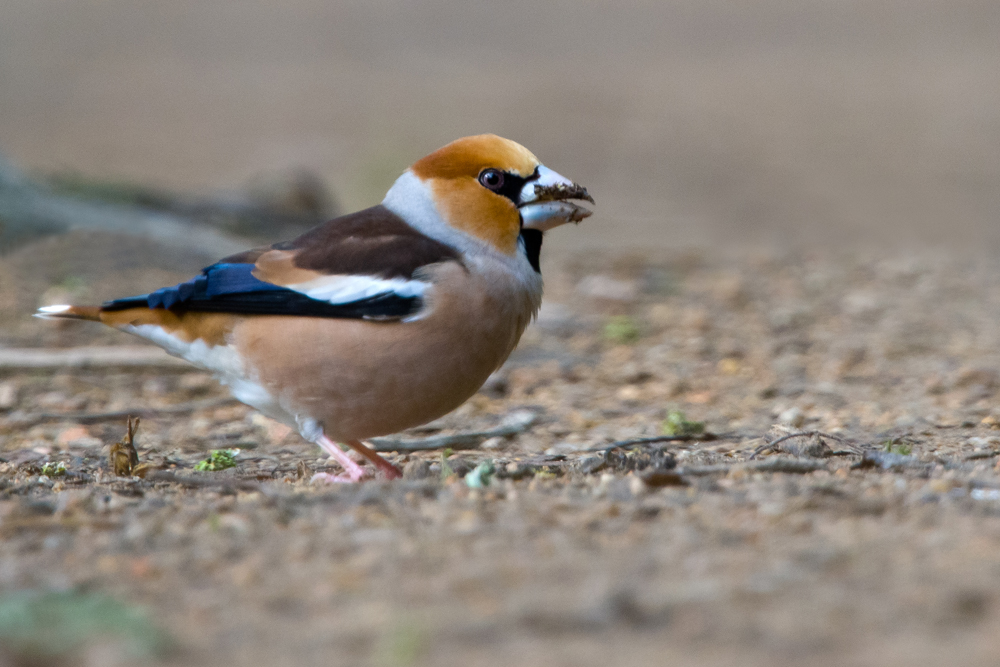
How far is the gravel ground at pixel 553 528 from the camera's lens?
240 cm

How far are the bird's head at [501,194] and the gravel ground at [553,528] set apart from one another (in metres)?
0.95

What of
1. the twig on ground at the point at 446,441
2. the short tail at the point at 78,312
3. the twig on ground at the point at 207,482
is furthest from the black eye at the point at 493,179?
the short tail at the point at 78,312

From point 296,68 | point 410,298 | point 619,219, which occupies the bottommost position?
point 410,298

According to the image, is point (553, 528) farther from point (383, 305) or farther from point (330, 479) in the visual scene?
point (330, 479)

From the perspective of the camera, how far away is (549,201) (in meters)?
4.39

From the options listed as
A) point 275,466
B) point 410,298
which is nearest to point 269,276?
point 410,298

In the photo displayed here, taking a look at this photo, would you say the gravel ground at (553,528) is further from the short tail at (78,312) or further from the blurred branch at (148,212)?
the blurred branch at (148,212)

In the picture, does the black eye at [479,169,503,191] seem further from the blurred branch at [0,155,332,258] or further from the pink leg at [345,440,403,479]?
the blurred branch at [0,155,332,258]

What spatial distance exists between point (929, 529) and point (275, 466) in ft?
9.19

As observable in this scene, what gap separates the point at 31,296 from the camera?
24.6 ft

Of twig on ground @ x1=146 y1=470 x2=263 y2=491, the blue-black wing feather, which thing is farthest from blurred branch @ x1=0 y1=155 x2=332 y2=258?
twig on ground @ x1=146 y1=470 x2=263 y2=491

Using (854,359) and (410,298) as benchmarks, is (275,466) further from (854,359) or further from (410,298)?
(854,359)

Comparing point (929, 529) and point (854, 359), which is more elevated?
point (854, 359)

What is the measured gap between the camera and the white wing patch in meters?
4.08
